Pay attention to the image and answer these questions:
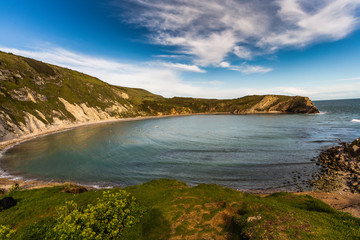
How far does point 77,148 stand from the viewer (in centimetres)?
5047

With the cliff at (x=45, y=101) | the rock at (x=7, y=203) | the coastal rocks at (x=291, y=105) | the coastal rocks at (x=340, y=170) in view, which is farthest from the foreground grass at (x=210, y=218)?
the coastal rocks at (x=291, y=105)

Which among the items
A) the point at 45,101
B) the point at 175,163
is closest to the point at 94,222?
the point at 175,163

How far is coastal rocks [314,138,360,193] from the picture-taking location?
80.0ft

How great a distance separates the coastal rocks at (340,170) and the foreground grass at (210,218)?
43.4 ft

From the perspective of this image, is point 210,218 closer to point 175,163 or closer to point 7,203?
point 7,203

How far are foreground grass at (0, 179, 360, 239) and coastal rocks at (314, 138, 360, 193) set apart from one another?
43.4 feet

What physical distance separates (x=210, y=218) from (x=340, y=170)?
107ft

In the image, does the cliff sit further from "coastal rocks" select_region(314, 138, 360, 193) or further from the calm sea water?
"coastal rocks" select_region(314, 138, 360, 193)

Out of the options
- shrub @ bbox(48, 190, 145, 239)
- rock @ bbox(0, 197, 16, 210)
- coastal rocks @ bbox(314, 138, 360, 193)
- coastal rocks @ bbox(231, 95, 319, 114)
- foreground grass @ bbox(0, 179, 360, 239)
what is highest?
coastal rocks @ bbox(231, 95, 319, 114)

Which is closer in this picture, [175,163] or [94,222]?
[94,222]

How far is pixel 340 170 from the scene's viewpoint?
2922cm

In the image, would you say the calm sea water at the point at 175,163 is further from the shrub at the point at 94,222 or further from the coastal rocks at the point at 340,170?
the shrub at the point at 94,222

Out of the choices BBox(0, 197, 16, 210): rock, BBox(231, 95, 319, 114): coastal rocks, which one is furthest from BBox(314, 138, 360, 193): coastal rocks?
BBox(231, 95, 319, 114): coastal rocks

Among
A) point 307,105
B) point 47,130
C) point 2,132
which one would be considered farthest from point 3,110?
point 307,105
